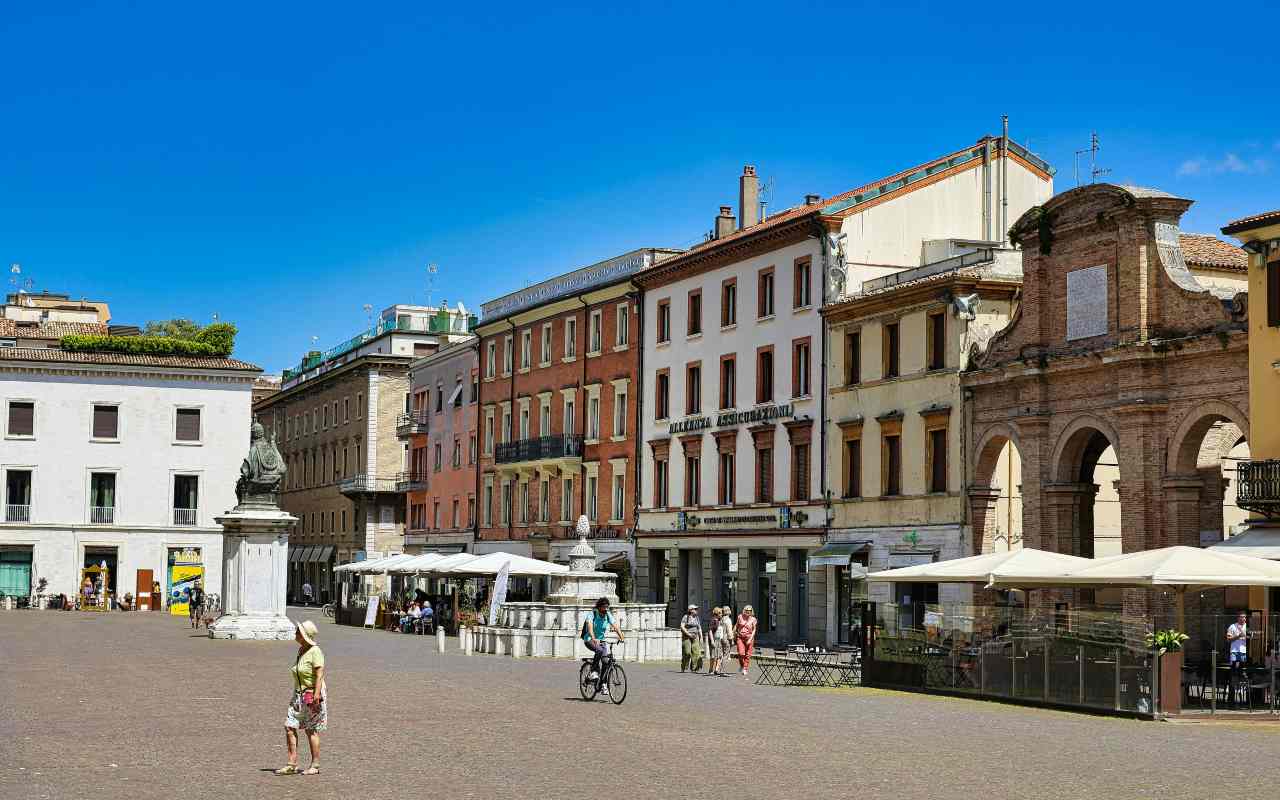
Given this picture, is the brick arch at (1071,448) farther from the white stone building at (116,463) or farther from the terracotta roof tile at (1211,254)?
the white stone building at (116,463)

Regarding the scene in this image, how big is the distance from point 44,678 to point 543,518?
4132 cm

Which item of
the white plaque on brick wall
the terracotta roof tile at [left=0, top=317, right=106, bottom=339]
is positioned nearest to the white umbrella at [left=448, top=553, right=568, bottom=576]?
the white plaque on brick wall

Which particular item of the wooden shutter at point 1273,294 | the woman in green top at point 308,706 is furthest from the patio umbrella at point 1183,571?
the woman in green top at point 308,706

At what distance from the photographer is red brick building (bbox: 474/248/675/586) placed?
221 feet

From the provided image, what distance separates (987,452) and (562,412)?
89.6 ft

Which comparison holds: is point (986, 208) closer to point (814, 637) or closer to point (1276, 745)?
point (814, 637)

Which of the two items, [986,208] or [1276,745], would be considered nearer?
[1276,745]

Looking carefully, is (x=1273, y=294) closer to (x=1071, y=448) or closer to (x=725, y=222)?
(x=1071, y=448)

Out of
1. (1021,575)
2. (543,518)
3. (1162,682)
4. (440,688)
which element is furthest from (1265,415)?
(543,518)

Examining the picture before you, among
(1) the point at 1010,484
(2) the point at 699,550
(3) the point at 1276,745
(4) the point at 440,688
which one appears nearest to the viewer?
(3) the point at 1276,745

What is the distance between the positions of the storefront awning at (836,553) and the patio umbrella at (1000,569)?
16136 mm

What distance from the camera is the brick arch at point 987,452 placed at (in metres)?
46.9

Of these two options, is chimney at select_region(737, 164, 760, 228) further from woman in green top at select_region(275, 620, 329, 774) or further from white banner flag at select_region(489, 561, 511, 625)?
woman in green top at select_region(275, 620, 329, 774)

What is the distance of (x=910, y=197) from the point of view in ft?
182
